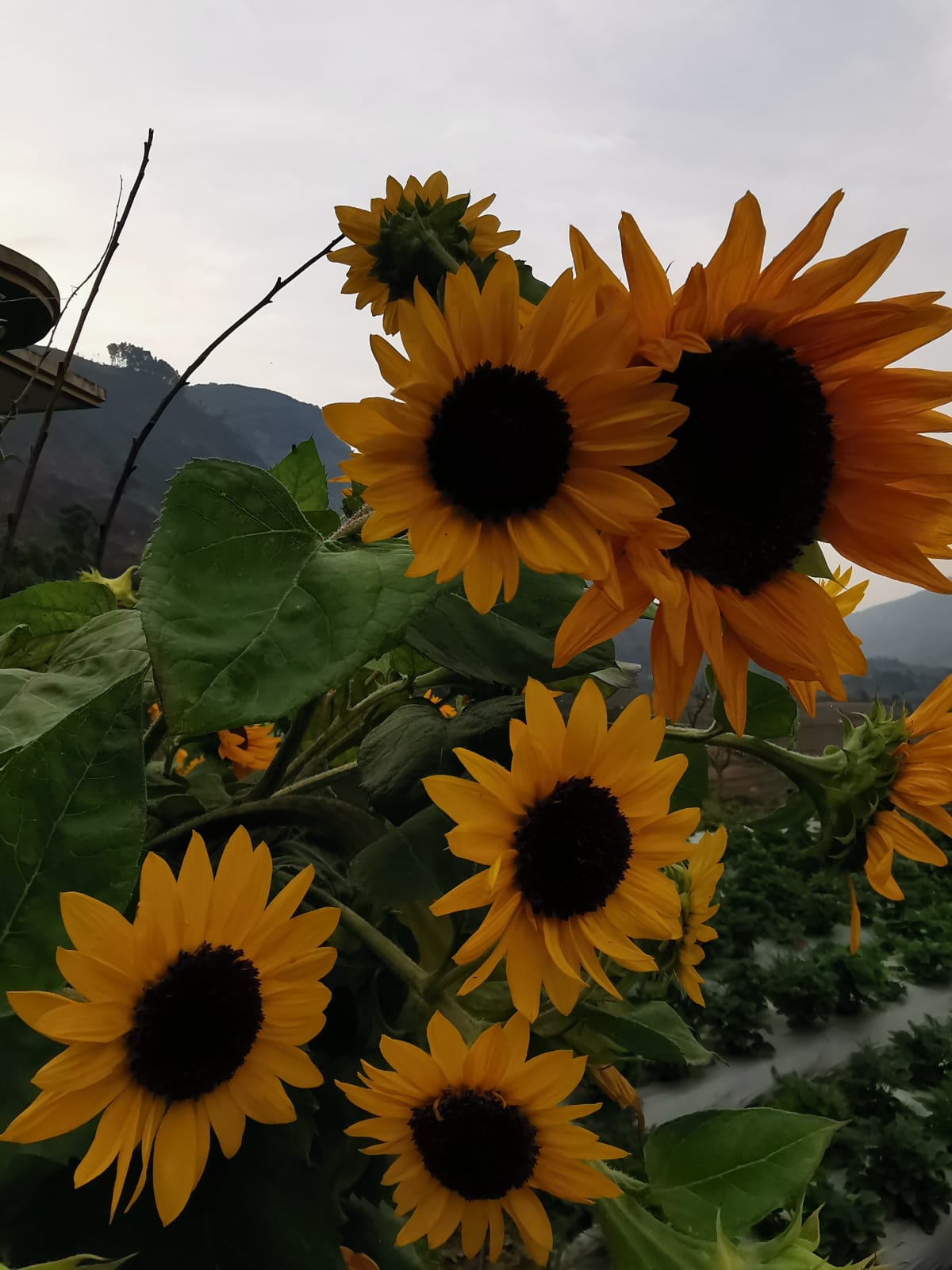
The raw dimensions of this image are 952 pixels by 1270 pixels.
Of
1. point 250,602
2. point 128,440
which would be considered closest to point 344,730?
point 250,602

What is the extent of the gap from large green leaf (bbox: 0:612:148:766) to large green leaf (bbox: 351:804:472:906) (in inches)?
2.6

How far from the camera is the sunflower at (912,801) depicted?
24 centimetres

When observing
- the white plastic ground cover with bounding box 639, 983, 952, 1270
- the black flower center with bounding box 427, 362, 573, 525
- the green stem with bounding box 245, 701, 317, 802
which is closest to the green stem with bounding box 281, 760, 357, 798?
the green stem with bounding box 245, 701, 317, 802

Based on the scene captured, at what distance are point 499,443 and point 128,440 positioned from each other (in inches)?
53.2

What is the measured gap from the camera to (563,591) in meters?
0.19

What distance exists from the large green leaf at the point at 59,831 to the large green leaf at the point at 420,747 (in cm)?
6

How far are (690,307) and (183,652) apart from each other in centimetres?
10

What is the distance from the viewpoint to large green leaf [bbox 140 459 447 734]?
0.42 ft

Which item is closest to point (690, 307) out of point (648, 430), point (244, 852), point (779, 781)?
point (648, 430)

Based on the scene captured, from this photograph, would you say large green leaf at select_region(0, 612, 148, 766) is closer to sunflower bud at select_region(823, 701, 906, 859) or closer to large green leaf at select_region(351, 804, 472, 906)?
large green leaf at select_region(351, 804, 472, 906)

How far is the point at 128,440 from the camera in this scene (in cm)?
134

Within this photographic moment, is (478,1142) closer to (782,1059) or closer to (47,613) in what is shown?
(47,613)

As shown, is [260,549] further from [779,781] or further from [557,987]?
[779,781]

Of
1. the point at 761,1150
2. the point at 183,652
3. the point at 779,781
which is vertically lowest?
the point at 779,781
